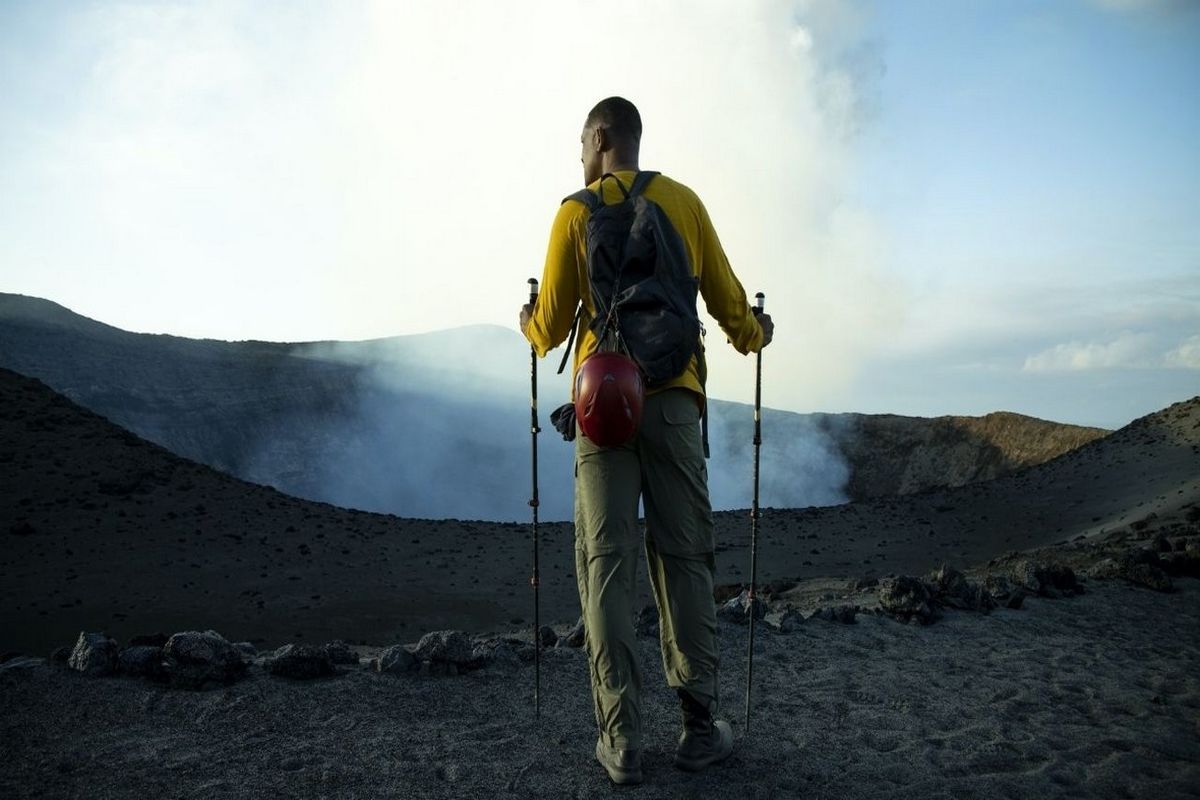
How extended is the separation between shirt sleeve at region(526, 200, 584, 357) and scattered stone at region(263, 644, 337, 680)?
2.81 metres

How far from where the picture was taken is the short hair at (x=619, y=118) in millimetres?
3420

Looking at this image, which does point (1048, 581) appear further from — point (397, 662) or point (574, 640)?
point (397, 662)

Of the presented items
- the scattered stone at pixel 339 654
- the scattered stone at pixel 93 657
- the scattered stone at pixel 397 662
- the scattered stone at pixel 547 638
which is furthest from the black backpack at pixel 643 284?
the scattered stone at pixel 93 657

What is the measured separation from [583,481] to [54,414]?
20.3 m

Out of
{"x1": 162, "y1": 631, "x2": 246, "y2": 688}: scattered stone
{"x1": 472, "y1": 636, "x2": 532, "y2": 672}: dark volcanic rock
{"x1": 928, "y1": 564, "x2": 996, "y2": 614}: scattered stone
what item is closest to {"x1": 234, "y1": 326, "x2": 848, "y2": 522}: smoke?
{"x1": 928, "y1": 564, "x2": 996, "y2": 614}: scattered stone

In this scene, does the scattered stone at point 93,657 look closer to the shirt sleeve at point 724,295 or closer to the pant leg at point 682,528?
the pant leg at point 682,528

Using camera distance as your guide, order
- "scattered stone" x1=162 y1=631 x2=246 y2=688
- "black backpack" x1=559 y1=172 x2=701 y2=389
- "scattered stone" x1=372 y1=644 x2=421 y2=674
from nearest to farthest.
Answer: "black backpack" x1=559 y1=172 x2=701 y2=389 → "scattered stone" x1=162 y1=631 x2=246 y2=688 → "scattered stone" x1=372 y1=644 x2=421 y2=674

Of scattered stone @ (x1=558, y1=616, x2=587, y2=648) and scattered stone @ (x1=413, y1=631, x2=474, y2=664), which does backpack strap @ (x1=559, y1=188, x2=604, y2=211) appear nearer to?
scattered stone @ (x1=413, y1=631, x2=474, y2=664)

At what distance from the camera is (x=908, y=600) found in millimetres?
6844

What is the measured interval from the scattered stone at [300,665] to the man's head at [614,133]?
352 centimetres

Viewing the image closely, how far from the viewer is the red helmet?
303 centimetres

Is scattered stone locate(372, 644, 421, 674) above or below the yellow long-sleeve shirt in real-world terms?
below

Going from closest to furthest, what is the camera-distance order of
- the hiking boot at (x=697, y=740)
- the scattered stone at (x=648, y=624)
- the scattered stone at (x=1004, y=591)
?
the hiking boot at (x=697, y=740) → the scattered stone at (x=648, y=624) → the scattered stone at (x=1004, y=591)

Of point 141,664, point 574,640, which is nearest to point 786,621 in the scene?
point 574,640
